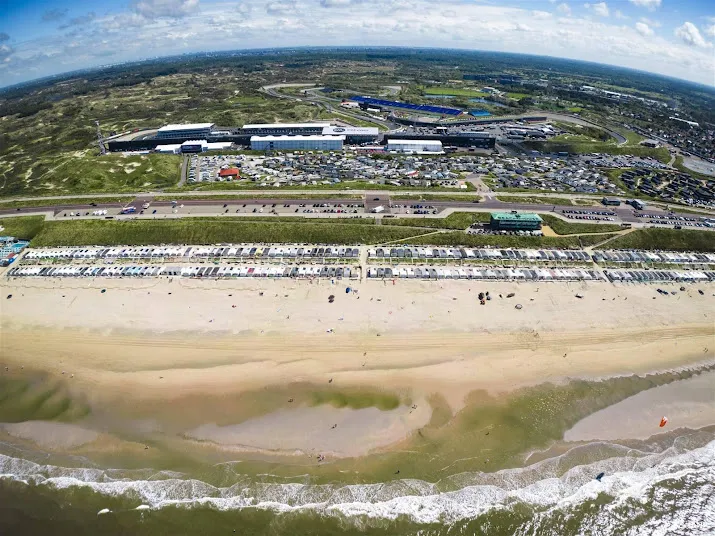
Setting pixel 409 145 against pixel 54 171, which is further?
pixel 409 145

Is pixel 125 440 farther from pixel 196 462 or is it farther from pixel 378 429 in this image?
pixel 378 429

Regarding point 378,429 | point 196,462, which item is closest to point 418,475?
point 378,429

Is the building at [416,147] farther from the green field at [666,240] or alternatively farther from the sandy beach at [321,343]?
the sandy beach at [321,343]

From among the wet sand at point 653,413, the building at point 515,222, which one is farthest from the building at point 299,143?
the wet sand at point 653,413

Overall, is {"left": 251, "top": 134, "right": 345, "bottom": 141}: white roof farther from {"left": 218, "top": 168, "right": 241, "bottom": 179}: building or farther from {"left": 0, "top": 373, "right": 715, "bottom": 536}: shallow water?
{"left": 0, "top": 373, "right": 715, "bottom": 536}: shallow water

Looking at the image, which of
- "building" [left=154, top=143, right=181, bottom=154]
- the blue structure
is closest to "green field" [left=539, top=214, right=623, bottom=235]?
"building" [left=154, top=143, right=181, bottom=154]

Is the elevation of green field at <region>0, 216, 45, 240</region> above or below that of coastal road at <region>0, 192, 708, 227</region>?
below
